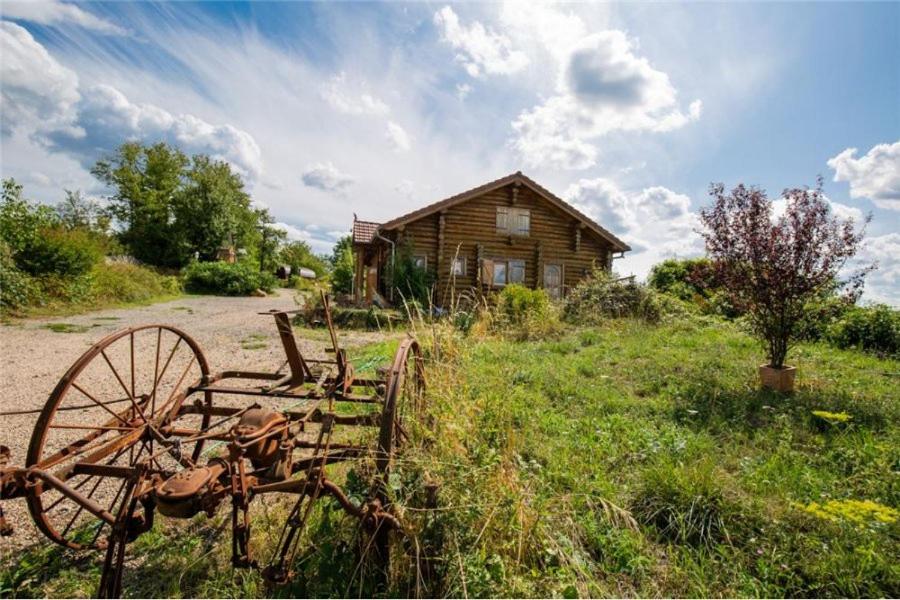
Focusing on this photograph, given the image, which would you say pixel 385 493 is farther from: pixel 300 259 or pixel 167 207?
pixel 300 259

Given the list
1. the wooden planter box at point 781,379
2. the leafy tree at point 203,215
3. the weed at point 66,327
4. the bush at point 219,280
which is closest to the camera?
the wooden planter box at point 781,379

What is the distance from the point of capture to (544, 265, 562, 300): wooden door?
1711cm

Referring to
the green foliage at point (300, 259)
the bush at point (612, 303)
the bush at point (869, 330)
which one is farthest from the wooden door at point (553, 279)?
the green foliage at point (300, 259)

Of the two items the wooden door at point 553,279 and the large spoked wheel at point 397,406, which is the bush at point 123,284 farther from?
the large spoked wheel at point 397,406

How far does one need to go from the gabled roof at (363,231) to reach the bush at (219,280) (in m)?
10.7

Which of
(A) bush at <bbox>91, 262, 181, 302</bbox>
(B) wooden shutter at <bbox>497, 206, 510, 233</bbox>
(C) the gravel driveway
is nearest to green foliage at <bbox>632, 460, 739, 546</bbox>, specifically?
(C) the gravel driveway

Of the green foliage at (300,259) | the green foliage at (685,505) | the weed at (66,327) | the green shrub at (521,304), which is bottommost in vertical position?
the green foliage at (685,505)

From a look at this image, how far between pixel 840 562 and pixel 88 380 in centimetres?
A: 816

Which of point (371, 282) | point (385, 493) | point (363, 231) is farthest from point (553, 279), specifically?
point (385, 493)

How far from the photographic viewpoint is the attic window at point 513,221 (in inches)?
660

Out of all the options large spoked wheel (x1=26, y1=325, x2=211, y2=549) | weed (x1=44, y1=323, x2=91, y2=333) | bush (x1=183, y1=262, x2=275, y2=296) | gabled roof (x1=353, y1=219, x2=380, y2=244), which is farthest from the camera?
bush (x1=183, y1=262, x2=275, y2=296)

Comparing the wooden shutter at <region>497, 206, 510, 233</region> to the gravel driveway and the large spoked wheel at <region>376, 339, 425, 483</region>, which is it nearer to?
the gravel driveway

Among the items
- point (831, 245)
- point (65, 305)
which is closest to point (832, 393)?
point (831, 245)

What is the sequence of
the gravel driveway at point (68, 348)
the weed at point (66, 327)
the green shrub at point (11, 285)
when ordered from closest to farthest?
the gravel driveway at point (68, 348) → the weed at point (66, 327) → the green shrub at point (11, 285)
